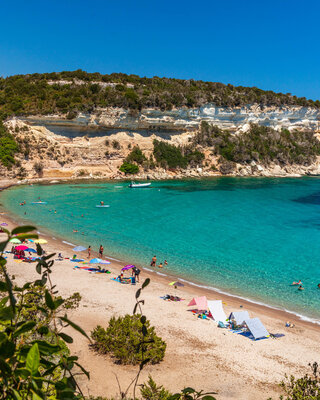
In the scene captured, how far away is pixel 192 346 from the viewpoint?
434 inches

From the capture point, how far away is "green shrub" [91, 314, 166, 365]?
30.9ft

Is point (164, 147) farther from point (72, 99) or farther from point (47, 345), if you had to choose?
point (47, 345)

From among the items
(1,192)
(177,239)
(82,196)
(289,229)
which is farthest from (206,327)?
(1,192)

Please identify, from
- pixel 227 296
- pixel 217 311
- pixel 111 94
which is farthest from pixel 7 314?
pixel 111 94

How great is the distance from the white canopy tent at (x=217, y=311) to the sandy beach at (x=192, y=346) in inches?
19.5

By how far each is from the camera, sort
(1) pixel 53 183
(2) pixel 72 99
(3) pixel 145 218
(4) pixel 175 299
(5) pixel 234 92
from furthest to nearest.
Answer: (5) pixel 234 92 → (2) pixel 72 99 → (1) pixel 53 183 → (3) pixel 145 218 → (4) pixel 175 299

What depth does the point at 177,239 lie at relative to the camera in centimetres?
2716

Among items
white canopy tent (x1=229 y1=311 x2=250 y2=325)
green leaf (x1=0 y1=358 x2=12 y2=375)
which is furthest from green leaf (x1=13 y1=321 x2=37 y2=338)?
white canopy tent (x1=229 y1=311 x2=250 y2=325)

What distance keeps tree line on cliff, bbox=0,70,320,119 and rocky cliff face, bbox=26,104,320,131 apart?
4.01 ft

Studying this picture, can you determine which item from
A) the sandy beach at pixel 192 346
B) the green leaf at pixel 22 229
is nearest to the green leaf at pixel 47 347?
the green leaf at pixel 22 229

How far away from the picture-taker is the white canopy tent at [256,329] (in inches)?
482

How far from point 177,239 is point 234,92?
213ft

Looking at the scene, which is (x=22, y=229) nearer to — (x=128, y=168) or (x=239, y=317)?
(x=239, y=317)

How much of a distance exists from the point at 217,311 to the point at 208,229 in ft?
54.3
